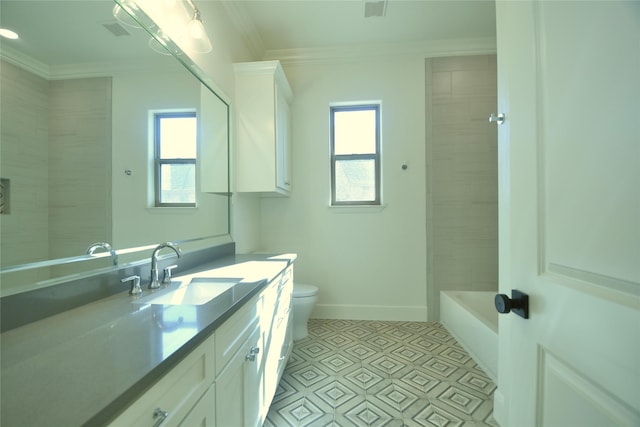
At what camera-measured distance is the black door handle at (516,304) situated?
0.66m

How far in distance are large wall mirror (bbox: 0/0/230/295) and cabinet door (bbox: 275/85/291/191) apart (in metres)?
0.97

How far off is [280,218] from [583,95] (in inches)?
105

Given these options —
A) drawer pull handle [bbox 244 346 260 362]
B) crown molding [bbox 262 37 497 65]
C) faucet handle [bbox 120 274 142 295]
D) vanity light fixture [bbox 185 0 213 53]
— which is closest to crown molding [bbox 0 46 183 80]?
vanity light fixture [bbox 185 0 213 53]

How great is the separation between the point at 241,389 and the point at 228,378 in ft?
0.56

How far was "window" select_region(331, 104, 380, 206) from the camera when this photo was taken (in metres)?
3.05

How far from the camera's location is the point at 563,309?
1.82 feet

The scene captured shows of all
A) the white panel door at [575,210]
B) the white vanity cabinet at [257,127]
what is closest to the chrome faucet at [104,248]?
Result: the white vanity cabinet at [257,127]

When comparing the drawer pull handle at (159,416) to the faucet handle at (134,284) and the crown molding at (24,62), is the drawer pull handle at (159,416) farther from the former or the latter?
the crown molding at (24,62)

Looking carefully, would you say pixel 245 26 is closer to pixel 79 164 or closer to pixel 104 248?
pixel 79 164

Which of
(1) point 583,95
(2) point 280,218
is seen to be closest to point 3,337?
(1) point 583,95

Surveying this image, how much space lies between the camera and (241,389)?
109 centimetres

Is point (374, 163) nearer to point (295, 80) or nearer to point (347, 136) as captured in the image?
point (347, 136)

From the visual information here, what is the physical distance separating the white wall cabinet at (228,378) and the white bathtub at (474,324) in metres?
1.46

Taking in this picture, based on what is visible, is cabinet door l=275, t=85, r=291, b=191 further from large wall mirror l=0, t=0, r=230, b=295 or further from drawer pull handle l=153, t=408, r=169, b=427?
drawer pull handle l=153, t=408, r=169, b=427
